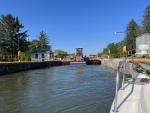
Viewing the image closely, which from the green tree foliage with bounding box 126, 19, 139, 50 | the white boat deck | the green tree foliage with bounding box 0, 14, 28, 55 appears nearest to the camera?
the white boat deck

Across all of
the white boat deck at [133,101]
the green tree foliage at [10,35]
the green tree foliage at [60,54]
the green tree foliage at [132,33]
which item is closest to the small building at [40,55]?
the green tree foliage at [10,35]

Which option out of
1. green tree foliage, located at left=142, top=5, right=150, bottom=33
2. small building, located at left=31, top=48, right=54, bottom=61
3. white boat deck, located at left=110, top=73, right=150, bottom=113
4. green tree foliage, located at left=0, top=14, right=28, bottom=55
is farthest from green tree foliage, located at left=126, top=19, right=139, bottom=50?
white boat deck, located at left=110, top=73, right=150, bottom=113

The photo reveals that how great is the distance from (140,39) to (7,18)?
3471 cm

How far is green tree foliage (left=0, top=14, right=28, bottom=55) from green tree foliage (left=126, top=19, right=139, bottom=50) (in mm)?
28287

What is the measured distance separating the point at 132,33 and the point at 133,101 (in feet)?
216

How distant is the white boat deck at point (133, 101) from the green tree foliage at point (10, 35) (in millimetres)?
46518

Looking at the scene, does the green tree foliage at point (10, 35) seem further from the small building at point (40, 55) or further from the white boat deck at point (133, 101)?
the white boat deck at point (133, 101)

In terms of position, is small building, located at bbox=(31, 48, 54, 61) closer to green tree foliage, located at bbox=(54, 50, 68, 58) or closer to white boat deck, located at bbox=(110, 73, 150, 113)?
green tree foliage, located at bbox=(54, 50, 68, 58)

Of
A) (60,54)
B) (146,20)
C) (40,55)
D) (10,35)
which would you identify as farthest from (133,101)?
(60,54)

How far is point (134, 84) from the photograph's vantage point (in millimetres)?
5336

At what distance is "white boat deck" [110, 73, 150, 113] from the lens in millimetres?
3384

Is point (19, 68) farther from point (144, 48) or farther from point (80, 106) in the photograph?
point (144, 48)

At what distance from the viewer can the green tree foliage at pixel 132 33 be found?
64.8 meters

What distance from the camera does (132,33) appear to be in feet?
222
